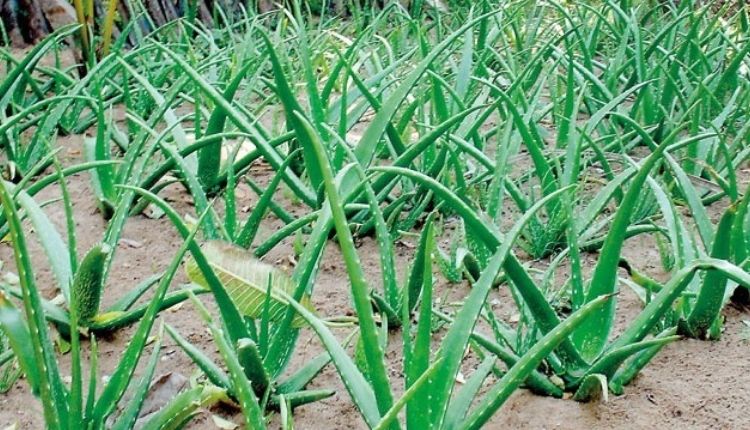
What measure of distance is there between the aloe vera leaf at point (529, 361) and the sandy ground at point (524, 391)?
0.67 ft

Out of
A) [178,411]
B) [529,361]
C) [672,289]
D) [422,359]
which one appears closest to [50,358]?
[178,411]

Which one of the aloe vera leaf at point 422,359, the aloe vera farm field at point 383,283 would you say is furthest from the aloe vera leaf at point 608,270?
the aloe vera leaf at point 422,359

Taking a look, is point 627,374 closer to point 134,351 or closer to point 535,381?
point 535,381

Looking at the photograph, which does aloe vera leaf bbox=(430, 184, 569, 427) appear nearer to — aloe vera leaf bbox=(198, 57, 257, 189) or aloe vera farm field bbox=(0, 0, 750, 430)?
aloe vera farm field bbox=(0, 0, 750, 430)

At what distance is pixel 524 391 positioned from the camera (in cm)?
116

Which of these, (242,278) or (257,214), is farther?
(257,214)

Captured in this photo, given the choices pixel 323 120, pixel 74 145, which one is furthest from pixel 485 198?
pixel 74 145

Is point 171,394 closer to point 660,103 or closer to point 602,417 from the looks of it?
point 602,417

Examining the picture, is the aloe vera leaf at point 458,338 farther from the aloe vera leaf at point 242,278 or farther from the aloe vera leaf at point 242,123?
the aloe vera leaf at point 242,123

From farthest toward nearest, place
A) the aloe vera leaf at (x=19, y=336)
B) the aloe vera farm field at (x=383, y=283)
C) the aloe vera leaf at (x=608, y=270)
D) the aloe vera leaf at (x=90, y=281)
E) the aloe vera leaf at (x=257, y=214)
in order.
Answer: the aloe vera leaf at (x=257, y=214) < the aloe vera leaf at (x=90, y=281) < the aloe vera leaf at (x=608, y=270) < the aloe vera farm field at (x=383, y=283) < the aloe vera leaf at (x=19, y=336)

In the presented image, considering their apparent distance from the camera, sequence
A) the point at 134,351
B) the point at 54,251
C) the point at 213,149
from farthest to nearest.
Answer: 1. the point at 213,149
2. the point at 54,251
3. the point at 134,351

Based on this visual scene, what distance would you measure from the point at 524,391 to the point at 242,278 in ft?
1.37

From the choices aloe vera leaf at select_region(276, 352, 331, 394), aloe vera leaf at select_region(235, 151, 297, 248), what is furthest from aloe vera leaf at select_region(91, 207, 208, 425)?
aloe vera leaf at select_region(235, 151, 297, 248)

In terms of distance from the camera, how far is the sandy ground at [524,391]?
1.11m
